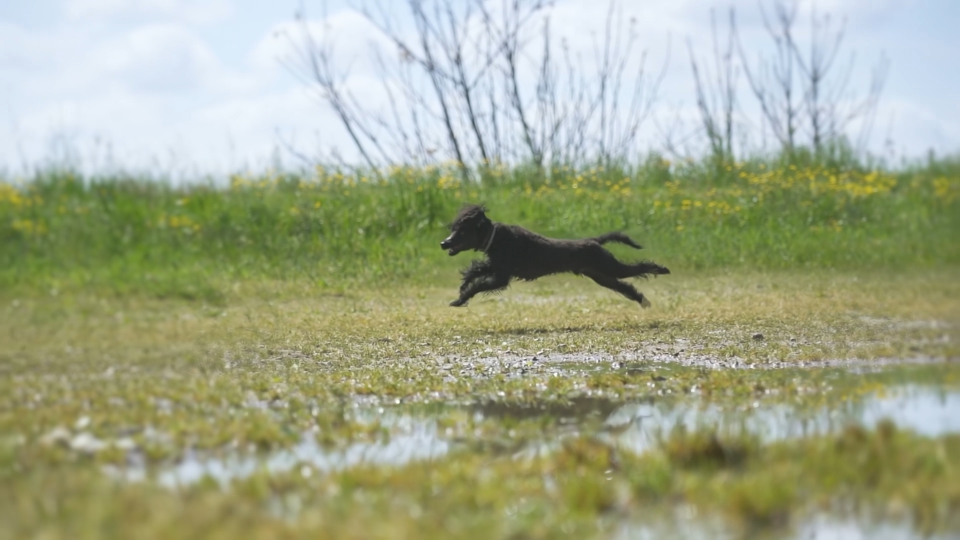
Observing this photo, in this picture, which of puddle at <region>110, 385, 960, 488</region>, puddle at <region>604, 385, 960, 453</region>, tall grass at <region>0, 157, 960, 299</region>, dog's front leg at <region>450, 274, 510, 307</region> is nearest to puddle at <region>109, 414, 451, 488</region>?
puddle at <region>110, 385, 960, 488</region>

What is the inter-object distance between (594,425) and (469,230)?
13.8 ft

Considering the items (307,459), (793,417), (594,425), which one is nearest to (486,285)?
(594,425)

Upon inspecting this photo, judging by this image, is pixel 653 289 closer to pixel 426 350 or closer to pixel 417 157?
pixel 426 350

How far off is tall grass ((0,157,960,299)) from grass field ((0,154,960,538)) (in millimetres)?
58

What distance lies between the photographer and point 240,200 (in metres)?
12.7

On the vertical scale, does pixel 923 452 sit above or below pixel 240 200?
below

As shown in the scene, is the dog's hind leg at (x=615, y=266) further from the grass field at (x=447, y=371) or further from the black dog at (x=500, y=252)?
the grass field at (x=447, y=371)

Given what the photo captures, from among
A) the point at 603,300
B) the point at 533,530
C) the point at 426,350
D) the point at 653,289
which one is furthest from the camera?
the point at 653,289

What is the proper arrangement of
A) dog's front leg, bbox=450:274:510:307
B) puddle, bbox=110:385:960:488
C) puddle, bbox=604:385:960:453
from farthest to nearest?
dog's front leg, bbox=450:274:510:307, puddle, bbox=604:385:960:453, puddle, bbox=110:385:960:488

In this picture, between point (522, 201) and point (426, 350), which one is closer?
point (426, 350)

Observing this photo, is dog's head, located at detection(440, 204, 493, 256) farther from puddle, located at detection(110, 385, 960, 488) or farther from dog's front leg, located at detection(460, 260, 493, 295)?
puddle, located at detection(110, 385, 960, 488)

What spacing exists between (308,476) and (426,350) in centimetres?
337

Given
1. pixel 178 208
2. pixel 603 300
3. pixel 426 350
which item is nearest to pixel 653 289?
pixel 603 300

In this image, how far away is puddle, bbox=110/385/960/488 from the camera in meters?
3.77
